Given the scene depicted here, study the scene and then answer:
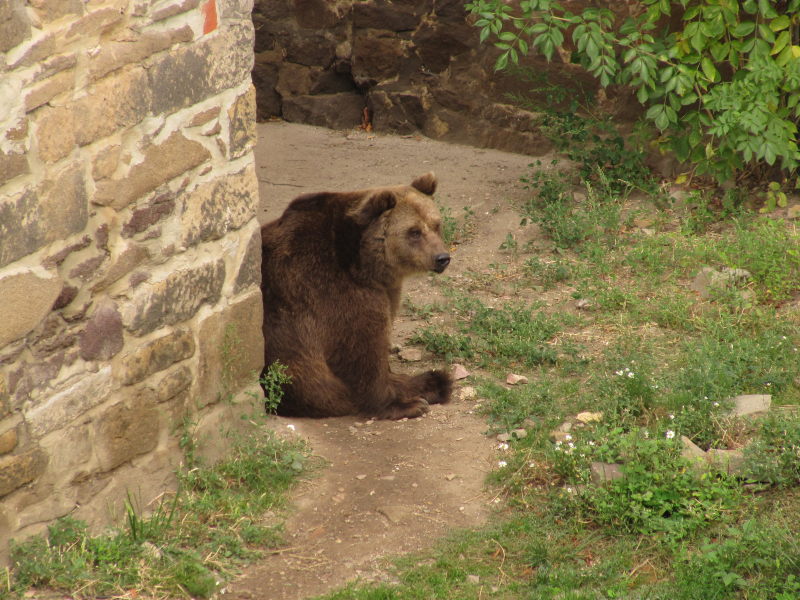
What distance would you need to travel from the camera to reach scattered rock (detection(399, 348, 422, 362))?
6492mm

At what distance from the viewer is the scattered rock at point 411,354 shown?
21.3 ft

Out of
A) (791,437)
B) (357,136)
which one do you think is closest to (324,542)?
(791,437)

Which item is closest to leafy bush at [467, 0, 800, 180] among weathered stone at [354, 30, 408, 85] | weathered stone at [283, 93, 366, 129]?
weathered stone at [354, 30, 408, 85]

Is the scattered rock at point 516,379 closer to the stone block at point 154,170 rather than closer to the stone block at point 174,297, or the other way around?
the stone block at point 174,297

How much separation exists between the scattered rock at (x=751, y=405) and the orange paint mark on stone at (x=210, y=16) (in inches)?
121

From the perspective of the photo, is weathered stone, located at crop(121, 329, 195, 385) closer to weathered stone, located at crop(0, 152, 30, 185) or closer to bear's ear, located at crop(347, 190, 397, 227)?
weathered stone, located at crop(0, 152, 30, 185)

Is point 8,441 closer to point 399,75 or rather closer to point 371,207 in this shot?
point 371,207

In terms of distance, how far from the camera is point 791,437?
432 centimetres

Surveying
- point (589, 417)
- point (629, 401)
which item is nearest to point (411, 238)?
point (589, 417)

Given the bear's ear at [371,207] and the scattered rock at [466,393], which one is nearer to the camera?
the bear's ear at [371,207]

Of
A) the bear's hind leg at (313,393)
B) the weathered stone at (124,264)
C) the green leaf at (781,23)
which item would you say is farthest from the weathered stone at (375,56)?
the weathered stone at (124,264)

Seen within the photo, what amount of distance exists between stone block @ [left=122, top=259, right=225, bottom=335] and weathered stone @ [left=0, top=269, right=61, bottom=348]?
45 centimetres

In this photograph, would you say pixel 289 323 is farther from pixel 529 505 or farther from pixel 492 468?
pixel 529 505

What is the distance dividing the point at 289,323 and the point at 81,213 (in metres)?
2.05
